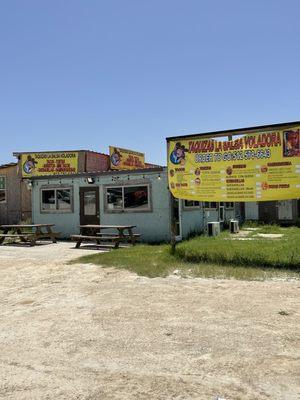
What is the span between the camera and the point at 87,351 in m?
4.88

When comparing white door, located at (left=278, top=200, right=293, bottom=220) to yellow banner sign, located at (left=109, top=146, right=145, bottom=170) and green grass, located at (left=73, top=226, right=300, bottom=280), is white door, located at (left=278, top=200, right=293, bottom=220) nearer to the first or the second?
yellow banner sign, located at (left=109, top=146, right=145, bottom=170)

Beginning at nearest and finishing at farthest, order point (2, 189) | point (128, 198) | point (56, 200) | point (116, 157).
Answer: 1. point (128, 198)
2. point (56, 200)
3. point (2, 189)
4. point (116, 157)

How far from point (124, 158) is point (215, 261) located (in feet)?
64.0

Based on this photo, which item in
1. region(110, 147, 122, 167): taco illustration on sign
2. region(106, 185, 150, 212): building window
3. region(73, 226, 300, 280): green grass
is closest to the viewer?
region(73, 226, 300, 280): green grass

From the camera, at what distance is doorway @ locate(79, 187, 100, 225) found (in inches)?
725

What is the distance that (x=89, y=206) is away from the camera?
18.7 m

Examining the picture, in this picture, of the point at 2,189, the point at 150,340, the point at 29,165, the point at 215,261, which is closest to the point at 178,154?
the point at 215,261

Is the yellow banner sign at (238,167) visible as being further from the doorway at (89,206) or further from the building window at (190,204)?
the doorway at (89,206)

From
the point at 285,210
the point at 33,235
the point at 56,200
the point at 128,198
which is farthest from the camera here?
the point at 285,210

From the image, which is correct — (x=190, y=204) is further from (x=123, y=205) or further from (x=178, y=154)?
(x=178, y=154)

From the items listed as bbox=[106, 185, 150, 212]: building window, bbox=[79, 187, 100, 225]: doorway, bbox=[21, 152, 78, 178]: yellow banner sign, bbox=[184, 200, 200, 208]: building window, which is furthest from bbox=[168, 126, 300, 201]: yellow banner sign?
bbox=[21, 152, 78, 178]: yellow banner sign

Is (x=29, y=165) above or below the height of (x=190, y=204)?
above

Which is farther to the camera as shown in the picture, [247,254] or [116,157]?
[116,157]

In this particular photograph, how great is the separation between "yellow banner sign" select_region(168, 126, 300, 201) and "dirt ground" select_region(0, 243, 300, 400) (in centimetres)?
306
